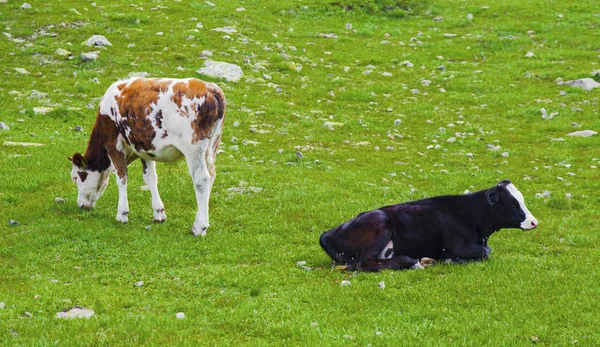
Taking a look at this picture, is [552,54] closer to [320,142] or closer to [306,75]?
[306,75]

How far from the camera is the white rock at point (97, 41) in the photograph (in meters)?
26.6

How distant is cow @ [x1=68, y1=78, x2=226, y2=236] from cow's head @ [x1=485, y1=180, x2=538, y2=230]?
5.25 m

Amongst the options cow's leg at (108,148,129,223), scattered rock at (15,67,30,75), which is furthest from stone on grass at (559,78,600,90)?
scattered rock at (15,67,30,75)

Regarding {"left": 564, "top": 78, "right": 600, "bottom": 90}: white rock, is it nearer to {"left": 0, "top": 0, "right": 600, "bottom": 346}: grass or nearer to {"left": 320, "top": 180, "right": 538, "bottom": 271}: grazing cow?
{"left": 0, "top": 0, "right": 600, "bottom": 346}: grass

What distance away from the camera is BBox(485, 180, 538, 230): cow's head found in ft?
38.4

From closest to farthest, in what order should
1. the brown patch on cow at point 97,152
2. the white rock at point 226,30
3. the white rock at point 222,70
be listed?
the brown patch on cow at point 97,152 → the white rock at point 222,70 → the white rock at point 226,30

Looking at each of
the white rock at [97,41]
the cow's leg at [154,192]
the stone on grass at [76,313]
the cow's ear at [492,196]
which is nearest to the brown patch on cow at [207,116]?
the cow's leg at [154,192]

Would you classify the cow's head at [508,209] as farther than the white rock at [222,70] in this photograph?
No

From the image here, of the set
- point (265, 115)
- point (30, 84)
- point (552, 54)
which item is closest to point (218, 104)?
point (265, 115)

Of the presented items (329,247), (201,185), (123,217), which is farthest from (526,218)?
(123,217)

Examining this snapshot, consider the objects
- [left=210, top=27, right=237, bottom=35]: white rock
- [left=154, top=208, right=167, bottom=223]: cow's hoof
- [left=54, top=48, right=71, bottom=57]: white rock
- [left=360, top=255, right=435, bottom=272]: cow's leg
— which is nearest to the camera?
[left=360, top=255, right=435, bottom=272]: cow's leg

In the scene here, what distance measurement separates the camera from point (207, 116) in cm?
1295

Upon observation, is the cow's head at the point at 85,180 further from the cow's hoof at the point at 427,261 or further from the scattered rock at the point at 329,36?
the scattered rock at the point at 329,36

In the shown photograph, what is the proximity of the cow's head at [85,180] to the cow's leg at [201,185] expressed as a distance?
2.55 m
